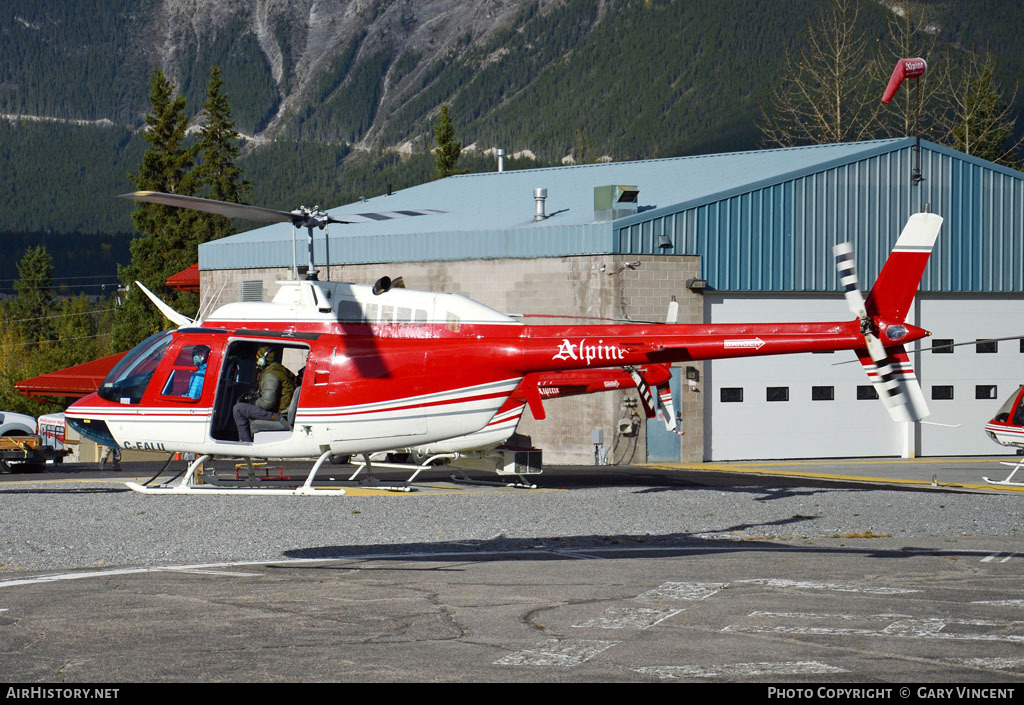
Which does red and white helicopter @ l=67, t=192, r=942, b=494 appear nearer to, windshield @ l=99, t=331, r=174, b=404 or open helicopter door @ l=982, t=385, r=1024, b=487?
windshield @ l=99, t=331, r=174, b=404

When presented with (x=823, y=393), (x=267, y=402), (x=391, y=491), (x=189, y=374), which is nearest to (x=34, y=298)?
(x=823, y=393)

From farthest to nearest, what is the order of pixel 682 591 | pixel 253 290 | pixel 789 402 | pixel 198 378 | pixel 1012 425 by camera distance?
1. pixel 253 290
2. pixel 789 402
3. pixel 1012 425
4. pixel 198 378
5. pixel 682 591

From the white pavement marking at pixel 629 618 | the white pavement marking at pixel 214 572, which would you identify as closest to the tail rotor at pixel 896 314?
the white pavement marking at pixel 629 618

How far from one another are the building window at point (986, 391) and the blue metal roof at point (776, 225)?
2.50 meters

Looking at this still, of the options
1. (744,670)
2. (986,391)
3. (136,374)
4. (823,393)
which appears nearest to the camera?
(744,670)

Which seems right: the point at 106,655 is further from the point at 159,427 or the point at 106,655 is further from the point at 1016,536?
the point at 1016,536

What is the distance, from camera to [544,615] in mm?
10578

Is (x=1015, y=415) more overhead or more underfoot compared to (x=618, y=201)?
more underfoot

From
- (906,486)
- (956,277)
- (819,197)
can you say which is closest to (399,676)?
(906,486)

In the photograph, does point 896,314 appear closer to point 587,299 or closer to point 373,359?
point 373,359

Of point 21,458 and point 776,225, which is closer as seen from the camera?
point 21,458

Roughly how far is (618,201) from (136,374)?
1460cm

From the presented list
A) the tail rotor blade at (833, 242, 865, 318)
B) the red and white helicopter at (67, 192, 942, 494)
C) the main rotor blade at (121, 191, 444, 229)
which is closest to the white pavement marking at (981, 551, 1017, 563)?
the red and white helicopter at (67, 192, 942, 494)

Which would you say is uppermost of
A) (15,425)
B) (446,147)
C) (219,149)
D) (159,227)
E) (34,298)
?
(219,149)
